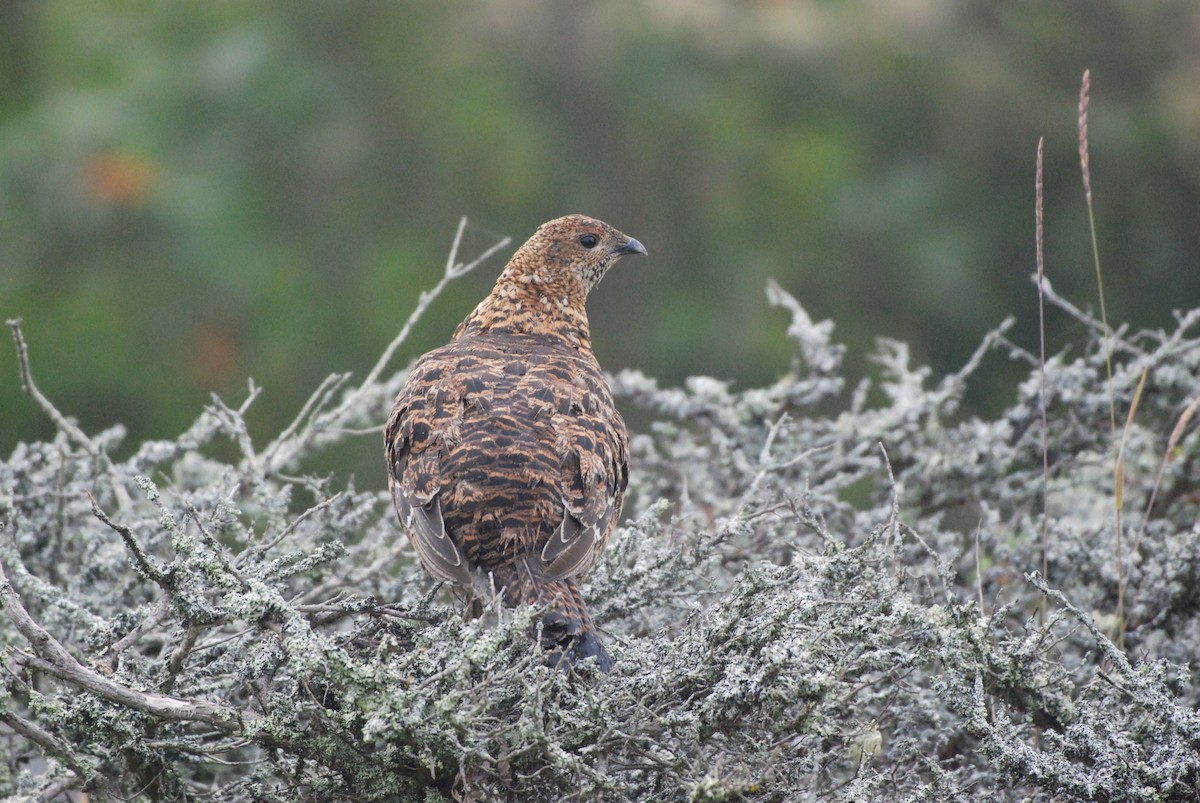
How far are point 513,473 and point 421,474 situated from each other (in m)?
0.19

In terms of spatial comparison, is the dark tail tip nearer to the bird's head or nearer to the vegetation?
the vegetation

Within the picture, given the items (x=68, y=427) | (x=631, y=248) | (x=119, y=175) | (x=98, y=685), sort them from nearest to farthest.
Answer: (x=98, y=685) → (x=68, y=427) → (x=631, y=248) → (x=119, y=175)

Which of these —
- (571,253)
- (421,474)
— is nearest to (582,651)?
(421,474)

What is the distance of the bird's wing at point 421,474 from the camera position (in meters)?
2.59

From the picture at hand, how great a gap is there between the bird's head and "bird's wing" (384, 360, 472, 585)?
25.3 inches

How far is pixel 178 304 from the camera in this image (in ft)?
25.6

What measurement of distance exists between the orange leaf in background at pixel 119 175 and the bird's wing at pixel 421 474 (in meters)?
5.35

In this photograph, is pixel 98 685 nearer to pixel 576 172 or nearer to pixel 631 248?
pixel 631 248

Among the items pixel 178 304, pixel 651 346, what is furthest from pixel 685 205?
pixel 178 304

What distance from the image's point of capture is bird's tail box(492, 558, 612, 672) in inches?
90.7

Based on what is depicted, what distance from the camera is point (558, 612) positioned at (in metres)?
2.41

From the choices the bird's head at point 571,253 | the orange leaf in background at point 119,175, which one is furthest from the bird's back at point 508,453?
the orange leaf in background at point 119,175

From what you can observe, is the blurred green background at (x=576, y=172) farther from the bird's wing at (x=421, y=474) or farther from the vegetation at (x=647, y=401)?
the bird's wing at (x=421, y=474)

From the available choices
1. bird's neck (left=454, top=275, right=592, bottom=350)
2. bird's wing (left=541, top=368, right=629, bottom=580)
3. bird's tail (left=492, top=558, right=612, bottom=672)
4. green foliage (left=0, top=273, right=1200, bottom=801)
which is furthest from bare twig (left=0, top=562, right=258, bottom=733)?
bird's neck (left=454, top=275, right=592, bottom=350)
